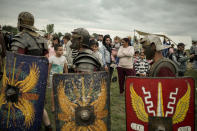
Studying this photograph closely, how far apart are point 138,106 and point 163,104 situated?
25 cm

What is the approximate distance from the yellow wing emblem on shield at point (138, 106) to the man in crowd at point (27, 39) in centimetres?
149

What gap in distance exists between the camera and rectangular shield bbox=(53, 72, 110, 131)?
1735 millimetres

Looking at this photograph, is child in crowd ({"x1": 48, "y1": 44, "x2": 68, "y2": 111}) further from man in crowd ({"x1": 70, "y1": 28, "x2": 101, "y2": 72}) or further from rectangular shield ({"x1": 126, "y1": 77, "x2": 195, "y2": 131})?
rectangular shield ({"x1": 126, "y1": 77, "x2": 195, "y2": 131})

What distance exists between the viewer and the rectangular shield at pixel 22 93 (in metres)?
2.02

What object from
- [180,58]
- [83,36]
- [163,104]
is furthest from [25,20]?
[180,58]

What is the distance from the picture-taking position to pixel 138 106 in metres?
1.75

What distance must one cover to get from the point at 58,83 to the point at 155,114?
3.48 feet

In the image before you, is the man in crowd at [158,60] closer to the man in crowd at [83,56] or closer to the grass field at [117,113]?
the man in crowd at [83,56]

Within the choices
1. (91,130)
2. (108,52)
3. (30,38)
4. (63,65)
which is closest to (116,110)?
(63,65)

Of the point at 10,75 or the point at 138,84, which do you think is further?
the point at 10,75

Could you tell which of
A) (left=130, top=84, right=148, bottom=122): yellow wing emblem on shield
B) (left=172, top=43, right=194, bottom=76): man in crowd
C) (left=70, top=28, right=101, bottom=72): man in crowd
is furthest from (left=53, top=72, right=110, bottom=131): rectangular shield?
(left=172, top=43, right=194, bottom=76): man in crowd

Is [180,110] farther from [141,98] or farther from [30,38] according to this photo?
[30,38]

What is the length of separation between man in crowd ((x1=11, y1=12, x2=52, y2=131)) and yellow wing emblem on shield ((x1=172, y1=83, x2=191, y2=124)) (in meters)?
1.93

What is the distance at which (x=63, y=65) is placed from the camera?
13.5 feet
